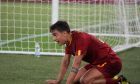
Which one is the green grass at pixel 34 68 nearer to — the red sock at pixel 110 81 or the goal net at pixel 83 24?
the goal net at pixel 83 24

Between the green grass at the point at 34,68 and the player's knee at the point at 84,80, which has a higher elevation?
the player's knee at the point at 84,80

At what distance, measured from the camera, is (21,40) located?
1098cm

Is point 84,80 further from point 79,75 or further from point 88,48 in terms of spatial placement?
point 88,48

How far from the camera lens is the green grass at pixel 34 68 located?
290 inches

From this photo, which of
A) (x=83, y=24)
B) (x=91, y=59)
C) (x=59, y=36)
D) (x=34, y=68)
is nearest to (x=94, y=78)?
(x=91, y=59)

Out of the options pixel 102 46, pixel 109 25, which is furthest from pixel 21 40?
pixel 102 46

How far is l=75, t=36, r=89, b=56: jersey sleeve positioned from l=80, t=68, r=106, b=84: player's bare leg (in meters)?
0.46

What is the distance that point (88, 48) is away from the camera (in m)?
6.12

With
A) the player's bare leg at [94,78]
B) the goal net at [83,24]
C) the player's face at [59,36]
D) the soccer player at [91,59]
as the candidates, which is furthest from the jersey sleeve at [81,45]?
the goal net at [83,24]

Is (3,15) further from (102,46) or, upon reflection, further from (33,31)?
(102,46)

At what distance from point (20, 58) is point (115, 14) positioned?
2.84 m

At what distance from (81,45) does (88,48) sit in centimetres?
26

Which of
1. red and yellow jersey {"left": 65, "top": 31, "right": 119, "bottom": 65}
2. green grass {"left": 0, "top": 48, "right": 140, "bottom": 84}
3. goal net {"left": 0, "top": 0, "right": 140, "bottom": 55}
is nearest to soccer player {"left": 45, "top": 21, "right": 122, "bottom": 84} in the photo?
red and yellow jersey {"left": 65, "top": 31, "right": 119, "bottom": 65}

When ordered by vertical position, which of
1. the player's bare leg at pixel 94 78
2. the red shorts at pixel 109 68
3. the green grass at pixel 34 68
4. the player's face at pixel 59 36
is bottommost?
the green grass at pixel 34 68
